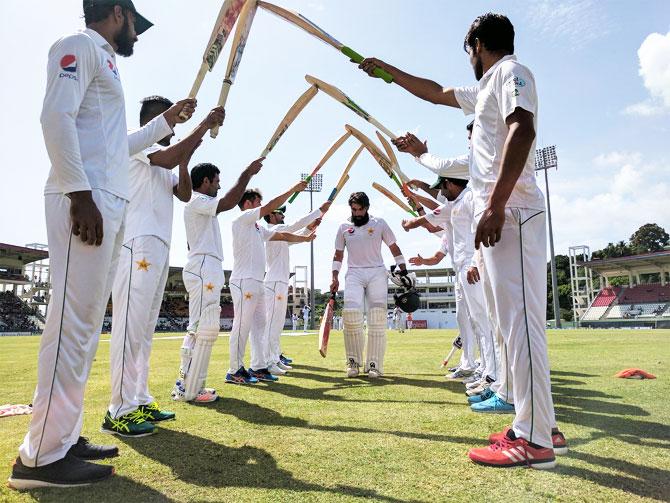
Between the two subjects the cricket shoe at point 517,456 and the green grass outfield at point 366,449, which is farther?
the cricket shoe at point 517,456

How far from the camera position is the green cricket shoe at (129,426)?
3703 millimetres

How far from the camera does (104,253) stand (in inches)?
114

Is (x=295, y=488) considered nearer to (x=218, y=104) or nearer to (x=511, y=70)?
(x=511, y=70)

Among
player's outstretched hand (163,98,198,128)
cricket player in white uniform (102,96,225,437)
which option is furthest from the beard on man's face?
cricket player in white uniform (102,96,225,437)

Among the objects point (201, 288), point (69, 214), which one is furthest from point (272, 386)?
point (69, 214)

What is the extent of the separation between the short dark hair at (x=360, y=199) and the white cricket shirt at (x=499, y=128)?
424cm

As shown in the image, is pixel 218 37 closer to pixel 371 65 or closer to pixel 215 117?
pixel 215 117

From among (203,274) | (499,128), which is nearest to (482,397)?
(499,128)

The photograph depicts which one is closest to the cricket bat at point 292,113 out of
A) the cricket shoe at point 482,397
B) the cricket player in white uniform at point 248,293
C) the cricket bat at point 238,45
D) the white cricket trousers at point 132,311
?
the cricket player in white uniform at point 248,293

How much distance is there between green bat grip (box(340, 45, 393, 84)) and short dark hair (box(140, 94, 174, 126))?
2150mm

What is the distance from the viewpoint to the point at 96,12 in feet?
10.5

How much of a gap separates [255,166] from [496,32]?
330 cm

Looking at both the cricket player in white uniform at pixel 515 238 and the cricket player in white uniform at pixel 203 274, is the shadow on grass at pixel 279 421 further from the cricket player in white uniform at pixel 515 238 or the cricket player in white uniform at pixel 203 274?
the cricket player in white uniform at pixel 515 238

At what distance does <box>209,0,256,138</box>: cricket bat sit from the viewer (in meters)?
4.96
